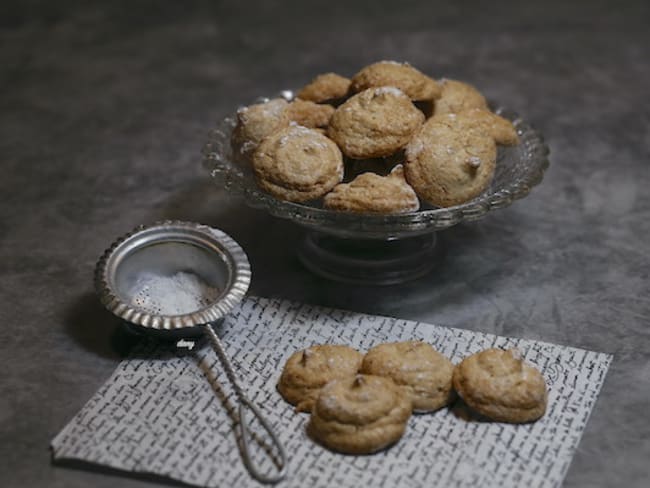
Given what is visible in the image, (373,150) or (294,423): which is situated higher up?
(373,150)

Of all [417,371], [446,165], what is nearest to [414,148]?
[446,165]

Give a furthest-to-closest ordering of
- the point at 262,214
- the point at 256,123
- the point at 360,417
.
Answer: the point at 262,214 < the point at 256,123 < the point at 360,417

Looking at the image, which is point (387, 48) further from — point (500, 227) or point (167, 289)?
point (167, 289)

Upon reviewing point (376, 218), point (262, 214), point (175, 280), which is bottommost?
point (262, 214)

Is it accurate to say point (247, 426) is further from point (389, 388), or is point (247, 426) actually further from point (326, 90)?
point (326, 90)

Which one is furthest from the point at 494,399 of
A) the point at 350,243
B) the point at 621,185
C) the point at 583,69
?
the point at 583,69

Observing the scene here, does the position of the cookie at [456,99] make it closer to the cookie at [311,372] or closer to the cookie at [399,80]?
the cookie at [399,80]
